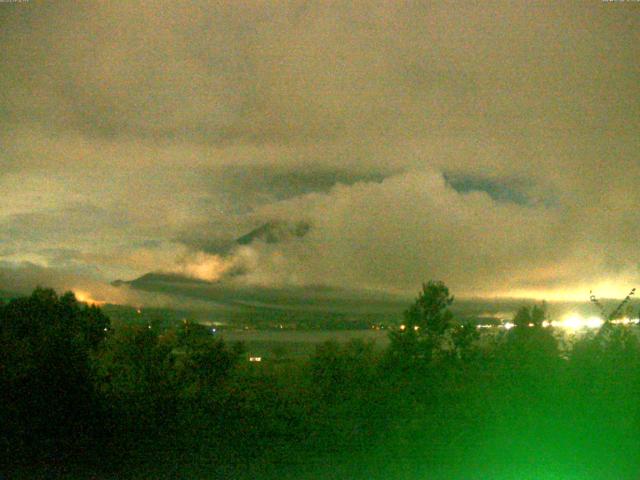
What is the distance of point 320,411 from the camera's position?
11180mm

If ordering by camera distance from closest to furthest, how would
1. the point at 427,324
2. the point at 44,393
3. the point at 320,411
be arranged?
the point at 44,393 < the point at 320,411 < the point at 427,324

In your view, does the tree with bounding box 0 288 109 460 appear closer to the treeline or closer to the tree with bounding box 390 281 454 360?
the treeline

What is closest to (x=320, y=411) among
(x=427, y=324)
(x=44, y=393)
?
(x=44, y=393)

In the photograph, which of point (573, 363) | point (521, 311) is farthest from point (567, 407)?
point (521, 311)

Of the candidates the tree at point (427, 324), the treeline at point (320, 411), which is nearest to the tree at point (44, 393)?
the treeline at point (320, 411)

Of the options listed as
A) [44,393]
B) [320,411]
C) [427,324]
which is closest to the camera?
Result: [44,393]

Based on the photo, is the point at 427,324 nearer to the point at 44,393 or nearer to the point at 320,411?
the point at 320,411

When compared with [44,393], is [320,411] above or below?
below

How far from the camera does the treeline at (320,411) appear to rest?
30.8 feet

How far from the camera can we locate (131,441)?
10.4 meters

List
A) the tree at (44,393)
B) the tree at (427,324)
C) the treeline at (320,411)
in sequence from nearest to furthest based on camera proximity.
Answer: the treeline at (320,411)
the tree at (44,393)
the tree at (427,324)

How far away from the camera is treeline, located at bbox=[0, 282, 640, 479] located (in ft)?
30.8

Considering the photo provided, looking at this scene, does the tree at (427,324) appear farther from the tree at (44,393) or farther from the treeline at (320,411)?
the tree at (44,393)

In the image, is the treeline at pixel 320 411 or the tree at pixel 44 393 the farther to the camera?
the tree at pixel 44 393
